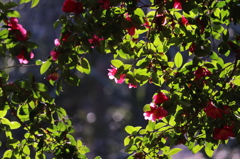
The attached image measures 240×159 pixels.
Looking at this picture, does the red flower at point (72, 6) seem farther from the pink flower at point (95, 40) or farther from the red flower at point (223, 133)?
the red flower at point (223, 133)

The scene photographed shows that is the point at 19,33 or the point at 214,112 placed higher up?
the point at 19,33

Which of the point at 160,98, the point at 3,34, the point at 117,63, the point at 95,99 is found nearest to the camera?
the point at 3,34

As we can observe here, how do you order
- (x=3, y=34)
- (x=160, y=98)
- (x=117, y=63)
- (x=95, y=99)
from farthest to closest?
(x=95, y=99) → (x=117, y=63) → (x=160, y=98) → (x=3, y=34)

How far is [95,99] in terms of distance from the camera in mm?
4566

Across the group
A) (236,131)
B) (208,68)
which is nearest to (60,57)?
(208,68)

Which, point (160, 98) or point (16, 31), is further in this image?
point (160, 98)

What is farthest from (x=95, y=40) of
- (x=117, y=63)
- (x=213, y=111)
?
(x=213, y=111)

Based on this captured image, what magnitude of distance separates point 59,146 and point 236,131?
0.74 meters

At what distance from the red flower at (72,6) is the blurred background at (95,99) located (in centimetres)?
283

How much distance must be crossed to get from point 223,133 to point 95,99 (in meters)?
3.26

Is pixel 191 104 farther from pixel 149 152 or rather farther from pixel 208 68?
pixel 149 152

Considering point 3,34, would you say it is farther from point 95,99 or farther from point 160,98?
point 95,99

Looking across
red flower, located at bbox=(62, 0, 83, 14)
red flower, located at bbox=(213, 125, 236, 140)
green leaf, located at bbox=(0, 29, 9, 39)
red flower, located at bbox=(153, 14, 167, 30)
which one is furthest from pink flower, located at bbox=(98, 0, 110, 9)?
red flower, located at bbox=(213, 125, 236, 140)

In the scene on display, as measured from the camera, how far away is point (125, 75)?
4.99 feet
